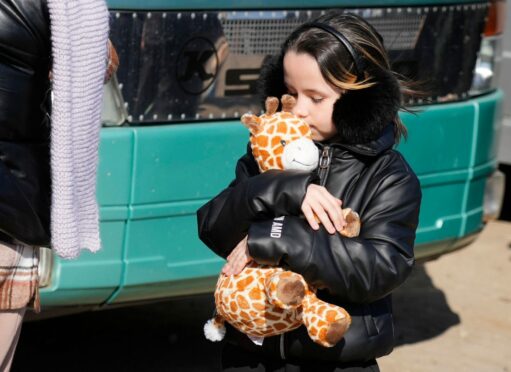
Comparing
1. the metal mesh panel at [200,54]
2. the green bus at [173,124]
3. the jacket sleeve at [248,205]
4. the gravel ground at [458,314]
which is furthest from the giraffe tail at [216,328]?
the gravel ground at [458,314]

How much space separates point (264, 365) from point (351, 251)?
0.47m

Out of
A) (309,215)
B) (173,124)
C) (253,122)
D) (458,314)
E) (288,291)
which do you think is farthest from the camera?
(458,314)

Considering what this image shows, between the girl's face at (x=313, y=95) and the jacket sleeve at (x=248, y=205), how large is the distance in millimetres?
167

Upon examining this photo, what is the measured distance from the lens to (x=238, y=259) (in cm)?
286

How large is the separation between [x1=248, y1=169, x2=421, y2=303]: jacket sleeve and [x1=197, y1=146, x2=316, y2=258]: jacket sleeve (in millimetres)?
40

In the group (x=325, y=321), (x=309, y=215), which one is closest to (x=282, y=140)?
(x=309, y=215)

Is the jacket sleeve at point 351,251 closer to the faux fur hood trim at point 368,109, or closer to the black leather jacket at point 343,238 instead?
the black leather jacket at point 343,238

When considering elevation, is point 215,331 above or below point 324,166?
below

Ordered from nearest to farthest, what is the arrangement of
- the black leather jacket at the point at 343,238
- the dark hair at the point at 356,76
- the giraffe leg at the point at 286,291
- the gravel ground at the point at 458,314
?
the giraffe leg at the point at 286,291, the black leather jacket at the point at 343,238, the dark hair at the point at 356,76, the gravel ground at the point at 458,314

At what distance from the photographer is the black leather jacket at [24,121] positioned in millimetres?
2715

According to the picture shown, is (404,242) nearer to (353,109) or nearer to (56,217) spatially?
(353,109)

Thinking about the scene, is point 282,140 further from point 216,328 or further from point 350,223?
point 216,328

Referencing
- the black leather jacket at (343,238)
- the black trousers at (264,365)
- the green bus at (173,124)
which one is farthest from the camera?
the green bus at (173,124)

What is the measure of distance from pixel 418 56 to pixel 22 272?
2050 millimetres
